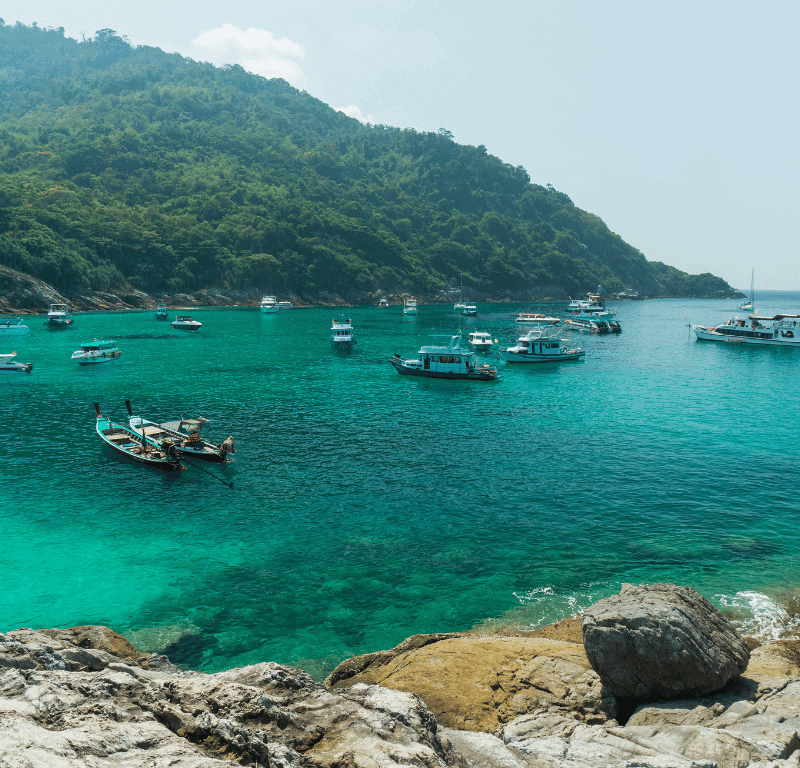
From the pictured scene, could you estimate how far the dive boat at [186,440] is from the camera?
3775 cm

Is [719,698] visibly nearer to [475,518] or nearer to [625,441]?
[475,518]

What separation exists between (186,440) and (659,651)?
33278 millimetres

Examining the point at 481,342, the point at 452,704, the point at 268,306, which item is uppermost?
the point at 268,306

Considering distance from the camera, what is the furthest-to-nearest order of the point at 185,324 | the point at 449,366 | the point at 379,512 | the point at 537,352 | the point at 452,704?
Answer: the point at 185,324 → the point at 537,352 → the point at 449,366 → the point at 379,512 → the point at 452,704

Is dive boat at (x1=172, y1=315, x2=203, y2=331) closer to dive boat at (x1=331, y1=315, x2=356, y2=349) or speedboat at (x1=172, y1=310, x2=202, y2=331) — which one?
speedboat at (x1=172, y1=310, x2=202, y2=331)

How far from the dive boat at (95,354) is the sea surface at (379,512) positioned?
9988 millimetres

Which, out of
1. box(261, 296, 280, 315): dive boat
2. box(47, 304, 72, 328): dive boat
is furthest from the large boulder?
box(261, 296, 280, 315): dive boat

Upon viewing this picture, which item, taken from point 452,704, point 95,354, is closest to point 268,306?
point 95,354

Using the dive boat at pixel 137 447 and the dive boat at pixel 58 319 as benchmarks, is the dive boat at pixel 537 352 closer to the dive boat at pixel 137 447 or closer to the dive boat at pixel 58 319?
the dive boat at pixel 137 447

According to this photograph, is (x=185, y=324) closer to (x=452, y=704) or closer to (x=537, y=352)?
(x=537, y=352)

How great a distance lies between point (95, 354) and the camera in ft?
252

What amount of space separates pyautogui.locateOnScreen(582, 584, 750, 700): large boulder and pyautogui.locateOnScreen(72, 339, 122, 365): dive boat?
7968 cm

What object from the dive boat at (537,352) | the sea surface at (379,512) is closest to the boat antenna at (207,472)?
the sea surface at (379,512)

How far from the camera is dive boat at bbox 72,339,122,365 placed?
250ft
